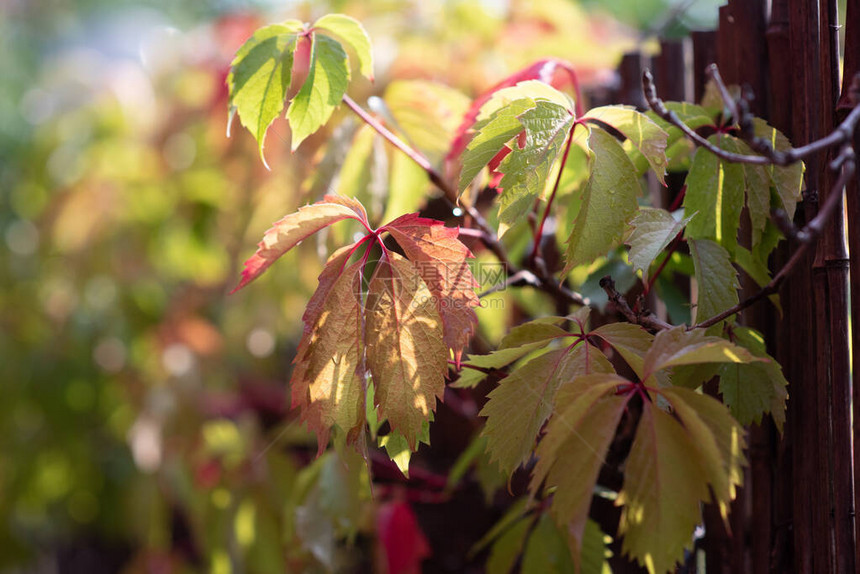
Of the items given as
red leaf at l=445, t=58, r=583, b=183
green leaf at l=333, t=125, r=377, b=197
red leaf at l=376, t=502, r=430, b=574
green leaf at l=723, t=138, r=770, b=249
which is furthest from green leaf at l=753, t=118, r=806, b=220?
red leaf at l=376, t=502, r=430, b=574

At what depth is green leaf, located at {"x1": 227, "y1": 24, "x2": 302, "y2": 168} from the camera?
0.60 metres

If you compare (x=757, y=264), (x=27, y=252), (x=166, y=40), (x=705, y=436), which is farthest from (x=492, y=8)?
(x=27, y=252)

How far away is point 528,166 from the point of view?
53cm

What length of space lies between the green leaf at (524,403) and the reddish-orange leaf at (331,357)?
0.11m

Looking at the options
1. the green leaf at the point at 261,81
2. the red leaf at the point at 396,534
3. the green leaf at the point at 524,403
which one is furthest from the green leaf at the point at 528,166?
the red leaf at the point at 396,534

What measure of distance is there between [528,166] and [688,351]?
19cm

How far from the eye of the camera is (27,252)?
2221 millimetres

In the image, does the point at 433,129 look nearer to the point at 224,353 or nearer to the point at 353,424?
the point at 353,424

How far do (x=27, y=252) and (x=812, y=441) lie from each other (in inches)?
92.5

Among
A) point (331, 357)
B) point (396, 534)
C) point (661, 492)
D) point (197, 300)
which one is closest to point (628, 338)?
point (661, 492)

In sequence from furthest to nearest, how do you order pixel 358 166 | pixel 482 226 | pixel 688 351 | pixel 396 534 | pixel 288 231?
1. pixel 396 534
2. pixel 358 166
3. pixel 482 226
4. pixel 288 231
5. pixel 688 351

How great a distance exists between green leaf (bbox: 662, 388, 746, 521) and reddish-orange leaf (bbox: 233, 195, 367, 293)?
0.29 metres

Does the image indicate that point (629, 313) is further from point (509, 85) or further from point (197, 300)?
point (197, 300)

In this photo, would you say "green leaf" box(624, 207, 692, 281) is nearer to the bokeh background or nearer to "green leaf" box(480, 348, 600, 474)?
"green leaf" box(480, 348, 600, 474)
